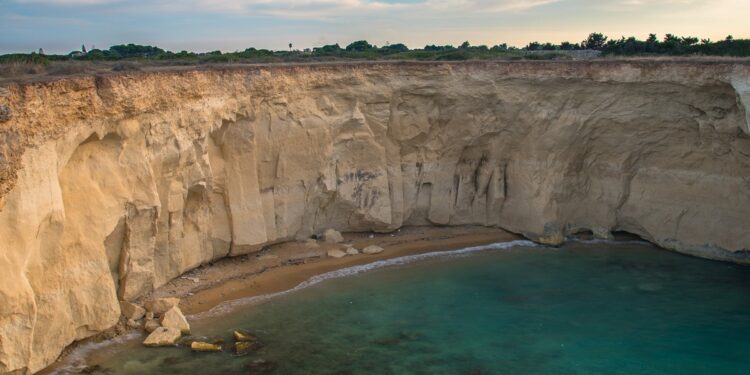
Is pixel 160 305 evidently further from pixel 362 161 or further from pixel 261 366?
pixel 362 161

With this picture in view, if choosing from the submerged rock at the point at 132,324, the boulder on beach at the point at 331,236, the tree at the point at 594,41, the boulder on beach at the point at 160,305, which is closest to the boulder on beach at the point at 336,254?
the boulder on beach at the point at 331,236

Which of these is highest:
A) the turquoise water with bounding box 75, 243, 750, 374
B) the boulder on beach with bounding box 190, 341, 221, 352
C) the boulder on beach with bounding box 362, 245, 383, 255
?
the boulder on beach with bounding box 362, 245, 383, 255

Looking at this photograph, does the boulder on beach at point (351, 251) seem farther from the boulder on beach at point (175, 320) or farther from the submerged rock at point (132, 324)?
the submerged rock at point (132, 324)

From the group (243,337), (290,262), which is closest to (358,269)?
(290,262)

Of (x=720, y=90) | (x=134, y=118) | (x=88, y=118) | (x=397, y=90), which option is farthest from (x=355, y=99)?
(x=720, y=90)

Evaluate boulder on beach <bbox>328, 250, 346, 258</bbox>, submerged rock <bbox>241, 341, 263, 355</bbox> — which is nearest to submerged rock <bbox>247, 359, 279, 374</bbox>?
submerged rock <bbox>241, 341, 263, 355</bbox>

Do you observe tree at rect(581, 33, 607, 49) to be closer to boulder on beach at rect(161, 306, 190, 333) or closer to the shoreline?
the shoreline

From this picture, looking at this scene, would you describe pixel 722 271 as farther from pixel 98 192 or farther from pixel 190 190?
pixel 98 192
